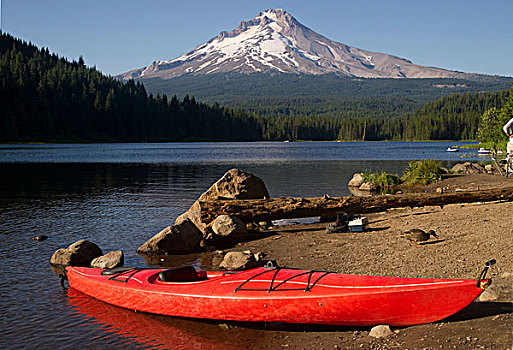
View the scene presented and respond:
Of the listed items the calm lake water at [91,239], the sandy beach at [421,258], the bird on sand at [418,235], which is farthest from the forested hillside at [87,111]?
the bird on sand at [418,235]

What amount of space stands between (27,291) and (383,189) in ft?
80.8

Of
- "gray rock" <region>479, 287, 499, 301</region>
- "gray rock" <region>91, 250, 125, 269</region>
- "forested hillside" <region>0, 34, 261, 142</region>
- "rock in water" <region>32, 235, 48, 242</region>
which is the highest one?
"forested hillside" <region>0, 34, 261, 142</region>

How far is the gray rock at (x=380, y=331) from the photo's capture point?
7699 millimetres

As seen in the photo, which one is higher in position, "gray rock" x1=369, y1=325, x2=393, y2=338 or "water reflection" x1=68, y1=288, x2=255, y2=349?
"gray rock" x1=369, y1=325, x2=393, y2=338

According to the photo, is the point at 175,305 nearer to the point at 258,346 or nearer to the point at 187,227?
the point at 258,346

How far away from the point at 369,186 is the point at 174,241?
19.4 m

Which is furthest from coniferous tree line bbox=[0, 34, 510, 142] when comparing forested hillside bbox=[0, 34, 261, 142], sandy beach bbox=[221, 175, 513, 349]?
sandy beach bbox=[221, 175, 513, 349]

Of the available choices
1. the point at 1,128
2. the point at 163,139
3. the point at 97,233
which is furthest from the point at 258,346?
the point at 163,139

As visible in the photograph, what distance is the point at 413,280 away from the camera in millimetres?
7773

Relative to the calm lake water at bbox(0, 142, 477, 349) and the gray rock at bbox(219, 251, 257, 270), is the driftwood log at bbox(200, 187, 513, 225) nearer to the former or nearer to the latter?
the calm lake water at bbox(0, 142, 477, 349)

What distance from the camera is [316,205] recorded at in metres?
17.0

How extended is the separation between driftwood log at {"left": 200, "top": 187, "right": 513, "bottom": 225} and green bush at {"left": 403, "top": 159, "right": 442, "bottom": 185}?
14.9 meters

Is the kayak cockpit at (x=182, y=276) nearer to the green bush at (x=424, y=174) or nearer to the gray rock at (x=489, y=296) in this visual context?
the gray rock at (x=489, y=296)

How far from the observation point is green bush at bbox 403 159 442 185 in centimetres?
3234
